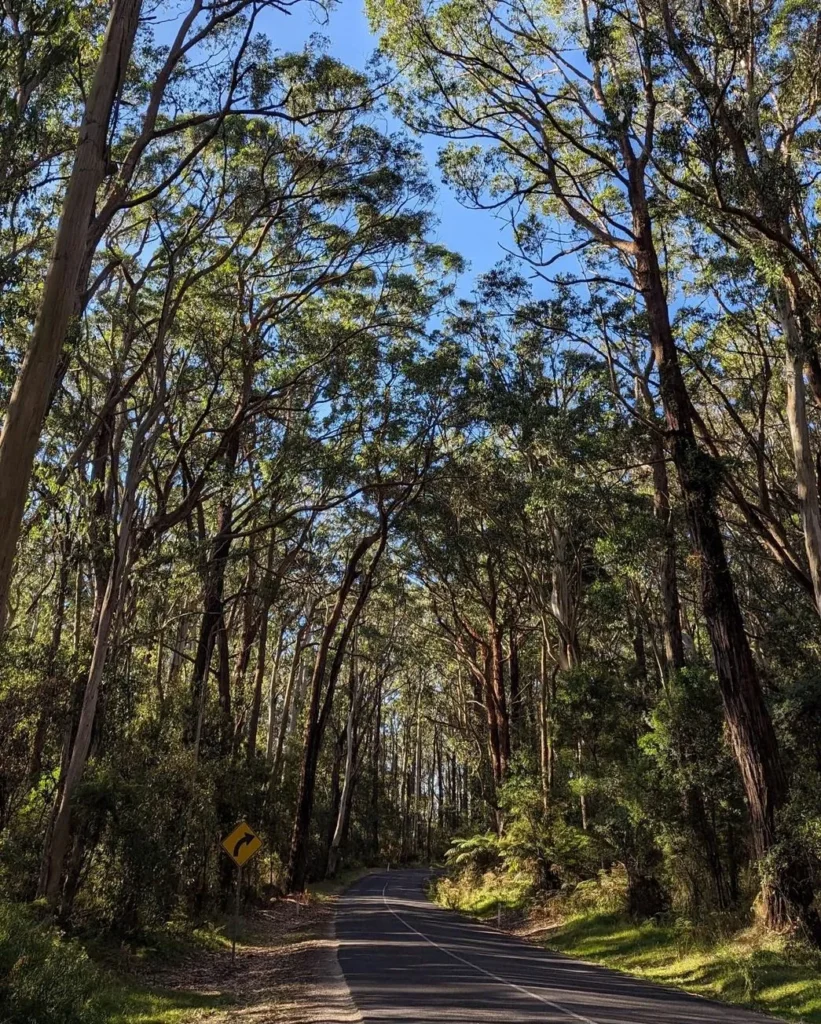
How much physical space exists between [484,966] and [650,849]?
5721 mm

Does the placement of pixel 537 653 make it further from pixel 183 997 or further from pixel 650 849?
pixel 183 997

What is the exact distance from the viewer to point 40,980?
700cm

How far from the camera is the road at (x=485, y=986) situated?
8.56 metres

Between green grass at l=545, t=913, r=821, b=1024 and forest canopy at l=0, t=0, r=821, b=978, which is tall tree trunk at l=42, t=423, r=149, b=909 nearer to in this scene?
forest canopy at l=0, t=0, r=821, b=978

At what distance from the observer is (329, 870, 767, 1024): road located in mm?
8562

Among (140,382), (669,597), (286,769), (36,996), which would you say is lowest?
(36,996)

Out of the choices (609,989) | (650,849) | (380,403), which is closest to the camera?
(609,989)

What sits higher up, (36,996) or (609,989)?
(36,996)

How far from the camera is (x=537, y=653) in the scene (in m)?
35.8

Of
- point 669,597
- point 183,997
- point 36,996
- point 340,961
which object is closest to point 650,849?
point 669,597

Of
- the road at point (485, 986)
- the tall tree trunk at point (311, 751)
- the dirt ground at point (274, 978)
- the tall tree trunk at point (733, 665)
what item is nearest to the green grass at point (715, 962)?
the road at point (485, 986)

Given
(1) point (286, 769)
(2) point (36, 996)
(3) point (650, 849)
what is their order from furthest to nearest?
(1) point (286, 769) → (3) point (650, 849) → (2) point (36, 996)

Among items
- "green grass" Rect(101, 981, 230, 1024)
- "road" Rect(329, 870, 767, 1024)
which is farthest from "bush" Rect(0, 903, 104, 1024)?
"road" Rect(329, 870, 767, 1024)

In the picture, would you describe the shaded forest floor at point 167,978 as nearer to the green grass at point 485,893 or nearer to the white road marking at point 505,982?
the white road marking at point 505,982
